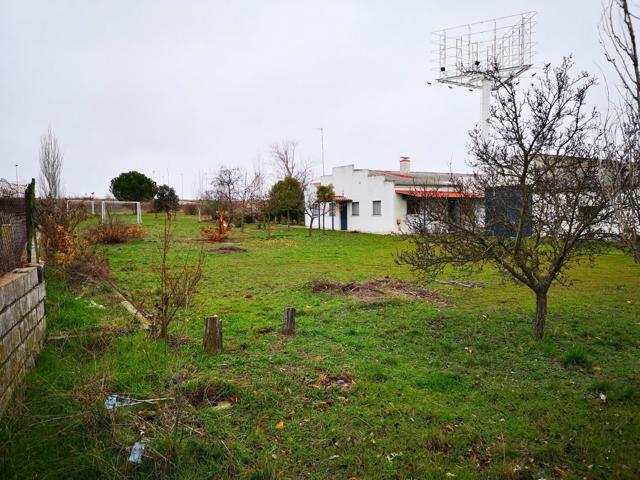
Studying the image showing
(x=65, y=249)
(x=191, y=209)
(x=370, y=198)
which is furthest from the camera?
(x=191, y=209)

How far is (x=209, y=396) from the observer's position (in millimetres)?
4742

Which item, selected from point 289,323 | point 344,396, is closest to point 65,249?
point 289,323

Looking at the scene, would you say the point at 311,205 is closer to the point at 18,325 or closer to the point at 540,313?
the point at 540,313

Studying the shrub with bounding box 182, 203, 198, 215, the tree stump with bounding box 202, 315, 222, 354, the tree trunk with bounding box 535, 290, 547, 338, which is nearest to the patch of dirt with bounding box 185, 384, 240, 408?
the tree stump with bounding box 202, 315, 222, 354

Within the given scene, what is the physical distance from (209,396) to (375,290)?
19.7 ft

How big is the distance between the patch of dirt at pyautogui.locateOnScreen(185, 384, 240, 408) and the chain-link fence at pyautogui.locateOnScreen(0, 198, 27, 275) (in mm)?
2429

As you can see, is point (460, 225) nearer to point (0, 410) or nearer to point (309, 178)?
point (0, 410)

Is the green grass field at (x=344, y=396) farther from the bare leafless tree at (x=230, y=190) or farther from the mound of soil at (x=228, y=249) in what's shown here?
the bare leafless tree at (x=230, y=190)

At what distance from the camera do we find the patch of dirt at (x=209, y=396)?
461 centimetres

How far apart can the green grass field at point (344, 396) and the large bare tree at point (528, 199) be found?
1242 mm

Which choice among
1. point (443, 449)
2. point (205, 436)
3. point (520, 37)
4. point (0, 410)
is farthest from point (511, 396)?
point (520, 37)

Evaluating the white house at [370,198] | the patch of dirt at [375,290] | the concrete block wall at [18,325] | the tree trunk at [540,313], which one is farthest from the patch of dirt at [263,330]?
the white house at [370,198]

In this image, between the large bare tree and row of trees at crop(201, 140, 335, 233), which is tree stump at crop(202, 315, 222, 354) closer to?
the large bare tree

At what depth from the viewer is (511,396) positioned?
492 cm
